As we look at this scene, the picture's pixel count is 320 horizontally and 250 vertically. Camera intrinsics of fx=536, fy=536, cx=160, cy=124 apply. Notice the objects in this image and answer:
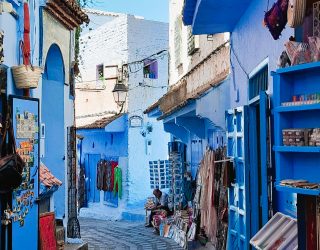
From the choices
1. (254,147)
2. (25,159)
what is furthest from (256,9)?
(25,159)

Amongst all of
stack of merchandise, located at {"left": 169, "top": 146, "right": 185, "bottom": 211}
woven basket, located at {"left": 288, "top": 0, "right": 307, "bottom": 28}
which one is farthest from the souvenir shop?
woven basket, located at {"left": 288, "top": 0, "right": 307, "bottom": 28}

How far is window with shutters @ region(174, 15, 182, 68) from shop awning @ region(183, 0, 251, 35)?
20.8 feet

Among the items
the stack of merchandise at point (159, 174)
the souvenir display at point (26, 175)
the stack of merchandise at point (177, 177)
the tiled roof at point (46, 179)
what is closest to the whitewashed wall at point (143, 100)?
the stack of merchandise at point (159, 174)

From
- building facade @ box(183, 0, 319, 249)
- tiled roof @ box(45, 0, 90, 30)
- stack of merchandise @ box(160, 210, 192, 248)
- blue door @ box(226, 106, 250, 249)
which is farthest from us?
stack of merchandise @ box(160, 210, 192, 248)

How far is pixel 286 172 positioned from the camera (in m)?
4.33

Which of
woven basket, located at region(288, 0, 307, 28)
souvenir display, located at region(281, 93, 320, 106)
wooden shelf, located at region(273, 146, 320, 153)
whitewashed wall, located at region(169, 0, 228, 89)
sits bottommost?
wooden shelf, located at region(273, 146, 320, 153)

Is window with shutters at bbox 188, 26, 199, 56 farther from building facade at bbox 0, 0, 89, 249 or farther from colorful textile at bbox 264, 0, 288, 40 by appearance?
colorful textile at bbox 264, 0, 288, 40

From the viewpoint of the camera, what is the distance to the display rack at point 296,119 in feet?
13.2

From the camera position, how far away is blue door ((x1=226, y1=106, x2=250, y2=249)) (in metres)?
7.32

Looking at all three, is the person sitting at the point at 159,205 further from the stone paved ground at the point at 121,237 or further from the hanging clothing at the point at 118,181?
the hanging clothing at the point at 118,181

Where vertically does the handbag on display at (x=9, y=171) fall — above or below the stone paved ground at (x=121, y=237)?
above

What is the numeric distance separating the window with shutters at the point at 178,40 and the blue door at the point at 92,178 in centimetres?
755

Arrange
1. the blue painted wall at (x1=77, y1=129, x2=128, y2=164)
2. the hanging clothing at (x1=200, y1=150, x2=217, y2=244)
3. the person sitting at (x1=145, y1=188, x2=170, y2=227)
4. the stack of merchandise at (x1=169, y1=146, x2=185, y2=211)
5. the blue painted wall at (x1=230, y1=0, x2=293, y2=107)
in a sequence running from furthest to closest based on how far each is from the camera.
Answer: the blue painted wall at (x1=77, y1=129, x2=128, y2=164)
the person sitting at (x1=145, y1=188, x2=170, y2=227)
the stack of merchandise at (x1=169, y1=146, x2=185, y2=211)
the hanging clothing at (x1=200, y1=150, x2=217, y2=244)
the blue painted wall at (x1=230, y1=0, x2=293, y2=107)

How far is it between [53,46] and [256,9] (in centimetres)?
432
